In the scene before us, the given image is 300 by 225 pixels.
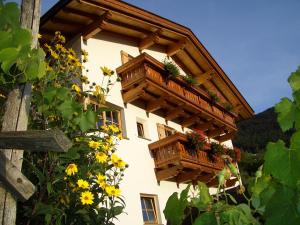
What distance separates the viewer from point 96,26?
11.4m

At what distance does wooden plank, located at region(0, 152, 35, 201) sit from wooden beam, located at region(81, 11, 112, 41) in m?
9.85

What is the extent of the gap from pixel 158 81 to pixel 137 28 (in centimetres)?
256

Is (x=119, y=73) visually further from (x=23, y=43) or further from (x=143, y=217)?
(x=23, y=43)

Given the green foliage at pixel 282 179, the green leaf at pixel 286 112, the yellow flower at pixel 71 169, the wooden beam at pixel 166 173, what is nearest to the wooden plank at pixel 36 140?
the green foliage at pixel 282 179

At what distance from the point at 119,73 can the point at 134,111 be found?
1378 millimetres

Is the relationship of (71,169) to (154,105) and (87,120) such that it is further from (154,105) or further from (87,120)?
(154,105)

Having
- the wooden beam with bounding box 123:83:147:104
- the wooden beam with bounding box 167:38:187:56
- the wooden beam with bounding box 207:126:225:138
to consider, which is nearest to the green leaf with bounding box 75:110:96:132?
the wooden beam with bounding box 123:83:147:104

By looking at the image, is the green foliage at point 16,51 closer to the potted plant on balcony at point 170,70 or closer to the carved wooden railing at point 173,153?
the carved wooden railing at point 173,153

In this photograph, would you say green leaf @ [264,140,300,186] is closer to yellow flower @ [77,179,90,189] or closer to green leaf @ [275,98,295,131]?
green leaf @ [275,98,295,131]

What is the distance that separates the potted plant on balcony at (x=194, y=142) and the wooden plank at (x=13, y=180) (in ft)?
35.8

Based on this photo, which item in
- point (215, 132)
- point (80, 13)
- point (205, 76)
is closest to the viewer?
point (80, 13)

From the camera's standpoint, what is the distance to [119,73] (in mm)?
12273

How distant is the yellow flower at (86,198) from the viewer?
11.2 ft

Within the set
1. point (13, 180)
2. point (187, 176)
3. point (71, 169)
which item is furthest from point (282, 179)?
point (187, 176)
